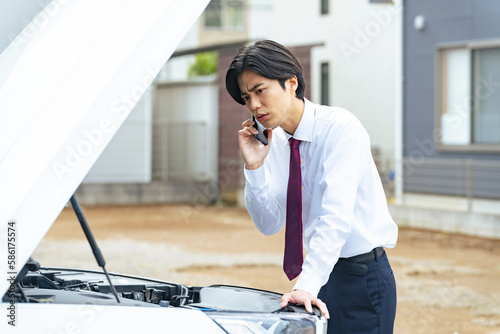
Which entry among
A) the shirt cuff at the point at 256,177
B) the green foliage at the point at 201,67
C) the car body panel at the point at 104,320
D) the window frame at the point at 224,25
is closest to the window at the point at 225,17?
the window frame at the point at 224,25

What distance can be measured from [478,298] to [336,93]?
11.0 metres

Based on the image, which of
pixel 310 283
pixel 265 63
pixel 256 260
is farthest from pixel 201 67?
pixel 310 283

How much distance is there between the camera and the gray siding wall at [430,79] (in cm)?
1153

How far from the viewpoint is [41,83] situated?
174cm

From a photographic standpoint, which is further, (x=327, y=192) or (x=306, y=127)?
(x=306, y=127)

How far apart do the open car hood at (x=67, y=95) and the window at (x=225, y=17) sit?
25.7 meters

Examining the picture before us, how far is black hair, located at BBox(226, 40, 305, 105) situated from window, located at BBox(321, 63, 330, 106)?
598 inches

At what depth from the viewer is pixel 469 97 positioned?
38.8 feet

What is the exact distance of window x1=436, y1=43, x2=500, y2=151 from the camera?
37.8ft

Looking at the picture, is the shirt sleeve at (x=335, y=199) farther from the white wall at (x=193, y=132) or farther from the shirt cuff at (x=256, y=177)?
the white wall at (x=193, y=132)

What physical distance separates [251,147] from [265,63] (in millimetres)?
368

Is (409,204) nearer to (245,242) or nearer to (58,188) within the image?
(245,242)

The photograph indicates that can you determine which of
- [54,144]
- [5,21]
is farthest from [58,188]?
[5,21]

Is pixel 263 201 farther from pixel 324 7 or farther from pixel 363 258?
pixel 324 7
